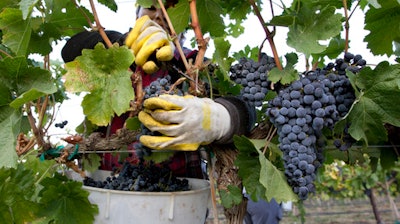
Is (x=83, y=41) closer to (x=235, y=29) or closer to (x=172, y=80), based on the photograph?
(x=172, y=80)

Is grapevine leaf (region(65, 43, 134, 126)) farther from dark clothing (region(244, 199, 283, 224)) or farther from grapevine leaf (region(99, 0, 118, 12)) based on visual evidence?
dark clothing (region(244, 199, 283, 224))

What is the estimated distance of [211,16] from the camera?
1.27 metres

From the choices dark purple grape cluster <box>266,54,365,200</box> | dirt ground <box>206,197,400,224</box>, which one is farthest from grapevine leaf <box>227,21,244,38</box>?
dirt ground <box>206,197,400,224</box>

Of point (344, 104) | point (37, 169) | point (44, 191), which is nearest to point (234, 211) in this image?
point (344, 104)

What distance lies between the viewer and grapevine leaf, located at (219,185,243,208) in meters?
0.98

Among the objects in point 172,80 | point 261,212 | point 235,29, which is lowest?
point 261,212

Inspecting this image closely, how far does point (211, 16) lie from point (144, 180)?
1.58 feet

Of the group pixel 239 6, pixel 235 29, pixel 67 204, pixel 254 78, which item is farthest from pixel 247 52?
pixel 235 29

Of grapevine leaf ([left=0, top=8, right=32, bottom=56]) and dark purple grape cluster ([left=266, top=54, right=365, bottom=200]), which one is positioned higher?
grapevine leaf ([left=0, top=8, right=32, bottom=56])

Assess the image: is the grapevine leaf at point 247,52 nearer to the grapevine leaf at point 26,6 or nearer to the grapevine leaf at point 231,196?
the grapevine leaf at point 231,196

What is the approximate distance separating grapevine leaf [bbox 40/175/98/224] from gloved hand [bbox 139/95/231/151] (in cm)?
30

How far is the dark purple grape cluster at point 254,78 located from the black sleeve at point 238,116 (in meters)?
0.02

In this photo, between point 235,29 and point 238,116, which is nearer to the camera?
point 238,116

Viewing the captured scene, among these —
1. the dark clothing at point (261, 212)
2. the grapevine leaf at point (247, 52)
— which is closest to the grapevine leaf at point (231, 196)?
the grapevine leaf at point (247, 52)
